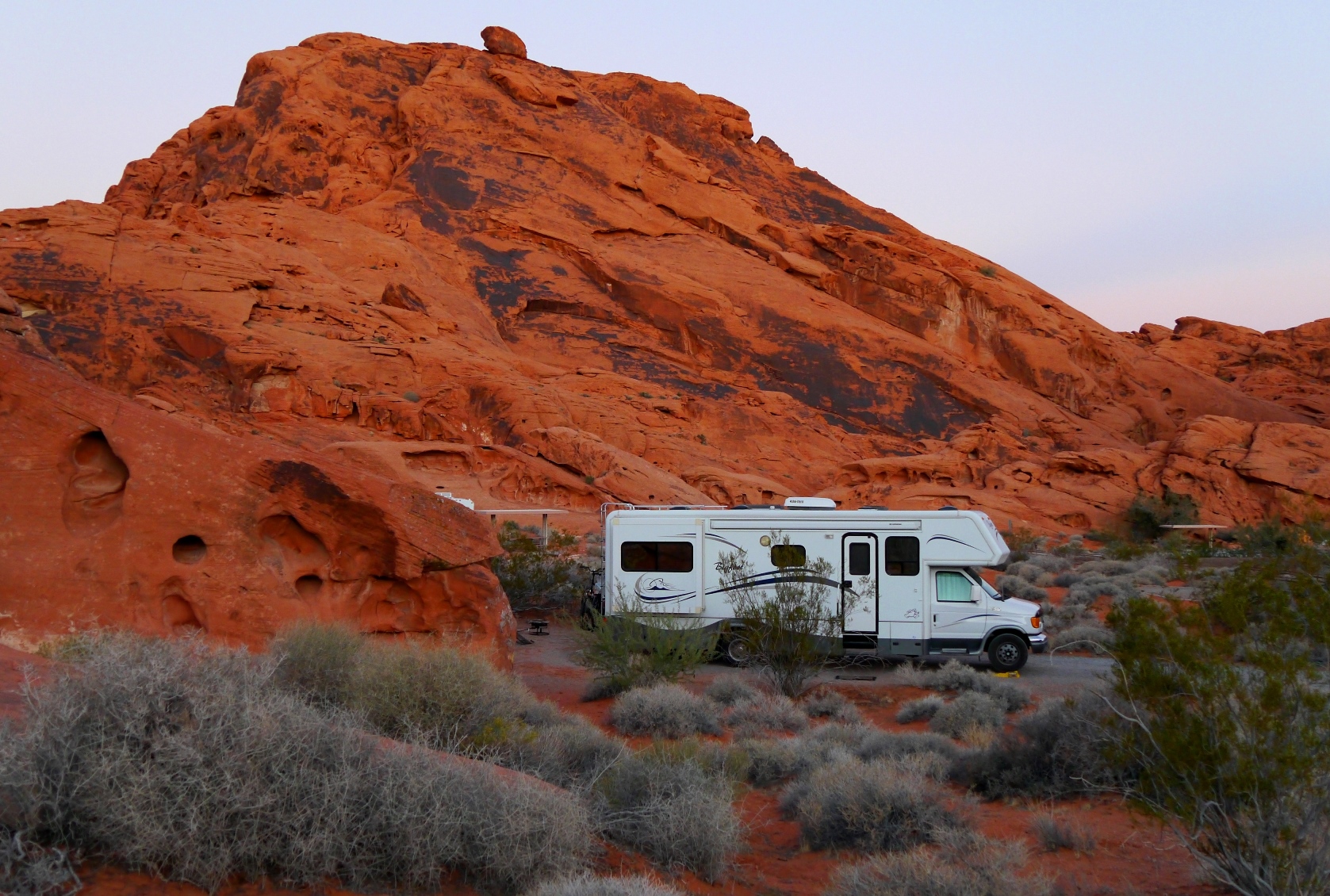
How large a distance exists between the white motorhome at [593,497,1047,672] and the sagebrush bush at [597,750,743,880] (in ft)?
25.8

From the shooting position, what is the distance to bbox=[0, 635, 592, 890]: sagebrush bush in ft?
13.5

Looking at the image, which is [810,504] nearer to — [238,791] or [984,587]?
[984,587]

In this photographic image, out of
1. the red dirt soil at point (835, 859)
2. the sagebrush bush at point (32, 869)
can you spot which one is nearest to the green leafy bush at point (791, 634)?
the red dirt soil at point (835, 859)

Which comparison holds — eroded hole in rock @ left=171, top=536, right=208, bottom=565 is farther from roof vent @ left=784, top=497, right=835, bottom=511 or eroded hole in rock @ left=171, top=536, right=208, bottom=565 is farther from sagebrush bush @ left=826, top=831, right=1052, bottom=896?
roof vent @ left=784, top=497, right=835, bottom=511

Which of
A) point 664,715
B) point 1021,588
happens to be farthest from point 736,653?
point 1021,588

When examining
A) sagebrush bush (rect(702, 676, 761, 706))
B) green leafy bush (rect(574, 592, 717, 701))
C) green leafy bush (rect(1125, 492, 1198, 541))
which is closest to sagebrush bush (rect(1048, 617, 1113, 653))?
sagebrush bush (rect(702, 676, 761, 706))

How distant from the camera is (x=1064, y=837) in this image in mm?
6715

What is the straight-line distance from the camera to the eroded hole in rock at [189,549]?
356 inches

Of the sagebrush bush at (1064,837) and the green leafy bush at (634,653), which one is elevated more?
the green leafy bush at (634,653)

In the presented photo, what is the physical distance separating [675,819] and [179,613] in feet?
19.0

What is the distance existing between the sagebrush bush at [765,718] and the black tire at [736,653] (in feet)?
10.8

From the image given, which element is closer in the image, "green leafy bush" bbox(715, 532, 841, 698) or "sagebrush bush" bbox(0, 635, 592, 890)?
"sagebrush bush" bbox(0, 635, 592, 890)

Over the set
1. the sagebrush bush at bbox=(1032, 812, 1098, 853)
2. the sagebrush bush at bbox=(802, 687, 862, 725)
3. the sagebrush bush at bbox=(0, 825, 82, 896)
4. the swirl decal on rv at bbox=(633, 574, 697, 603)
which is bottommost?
the sagebrush bush at bbox=(802, 687, 862, 725)

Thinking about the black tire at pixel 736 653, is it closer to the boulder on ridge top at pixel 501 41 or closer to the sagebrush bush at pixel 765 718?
the sagebrush bush at pixel 765 718
